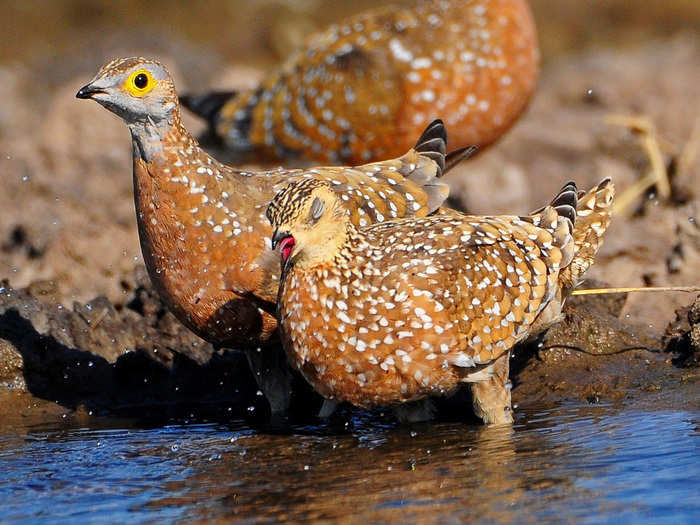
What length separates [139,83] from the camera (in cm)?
730

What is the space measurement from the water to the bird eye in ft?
6.80

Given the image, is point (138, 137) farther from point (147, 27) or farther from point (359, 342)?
point (147, 27)

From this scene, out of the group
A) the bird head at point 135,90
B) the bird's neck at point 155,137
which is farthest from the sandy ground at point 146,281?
the bird head at point 135,90

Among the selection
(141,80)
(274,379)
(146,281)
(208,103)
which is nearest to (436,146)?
(274,379)

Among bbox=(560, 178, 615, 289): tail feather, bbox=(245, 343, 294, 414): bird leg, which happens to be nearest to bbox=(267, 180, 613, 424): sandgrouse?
bbox=(560, 178, 615, 289): tail feather

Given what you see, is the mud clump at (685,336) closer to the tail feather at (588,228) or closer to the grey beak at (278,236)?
the tail feather at (588,228)

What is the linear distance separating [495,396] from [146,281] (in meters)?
3.10

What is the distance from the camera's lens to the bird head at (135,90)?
721 centimetres

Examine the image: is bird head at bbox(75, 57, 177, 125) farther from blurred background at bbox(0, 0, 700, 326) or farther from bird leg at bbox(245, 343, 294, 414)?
blurred background at bbox(0, 0, 700, 326)

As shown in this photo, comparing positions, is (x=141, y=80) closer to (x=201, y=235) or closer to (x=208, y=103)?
(x=201, y=235)

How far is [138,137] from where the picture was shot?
7.44m

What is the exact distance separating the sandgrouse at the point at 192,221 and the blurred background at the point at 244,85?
2381 mm

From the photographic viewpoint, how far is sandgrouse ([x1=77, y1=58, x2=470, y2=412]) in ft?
23.9

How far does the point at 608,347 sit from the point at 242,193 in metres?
2.63
